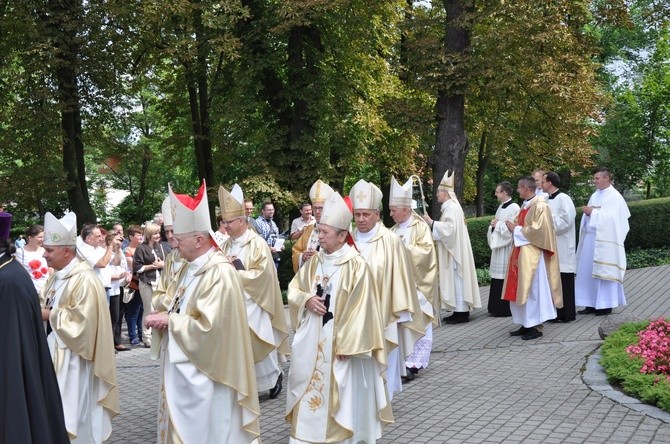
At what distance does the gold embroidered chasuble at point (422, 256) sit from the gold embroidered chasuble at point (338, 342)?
3340 mm

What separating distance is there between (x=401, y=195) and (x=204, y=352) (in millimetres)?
4565

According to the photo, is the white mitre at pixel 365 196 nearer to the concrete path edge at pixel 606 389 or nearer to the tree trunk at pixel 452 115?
the concrete path edge at pixel 606 389

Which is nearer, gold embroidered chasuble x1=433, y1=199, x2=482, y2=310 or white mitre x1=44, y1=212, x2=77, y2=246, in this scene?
white mitre x1=44, y1=212, x2=77, y2=246

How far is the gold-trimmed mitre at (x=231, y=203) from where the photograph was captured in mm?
8836

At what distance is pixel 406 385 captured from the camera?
9.73 metres

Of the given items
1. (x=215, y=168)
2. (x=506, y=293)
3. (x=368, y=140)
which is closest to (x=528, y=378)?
(x=506, y=293)

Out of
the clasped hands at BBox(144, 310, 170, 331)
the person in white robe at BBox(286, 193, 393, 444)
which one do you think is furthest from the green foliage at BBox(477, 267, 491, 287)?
the clasped hands at BBox(144, 310, 170, 331)

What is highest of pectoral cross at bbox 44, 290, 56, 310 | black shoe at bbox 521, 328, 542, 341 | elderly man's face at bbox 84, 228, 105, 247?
elderly man's face at bbox 84, 228, 105, 247

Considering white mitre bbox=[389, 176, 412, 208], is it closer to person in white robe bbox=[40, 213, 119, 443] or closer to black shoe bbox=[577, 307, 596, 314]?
person in white robe bbox=[40, 213, 119, 443]

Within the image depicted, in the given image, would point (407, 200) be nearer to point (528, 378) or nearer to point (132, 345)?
point (528, 378)

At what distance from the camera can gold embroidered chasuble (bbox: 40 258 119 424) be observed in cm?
683

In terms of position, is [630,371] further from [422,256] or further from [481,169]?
[481,169]

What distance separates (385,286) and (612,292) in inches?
257

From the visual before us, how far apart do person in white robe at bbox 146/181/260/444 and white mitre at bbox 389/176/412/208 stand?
409 centimetres
